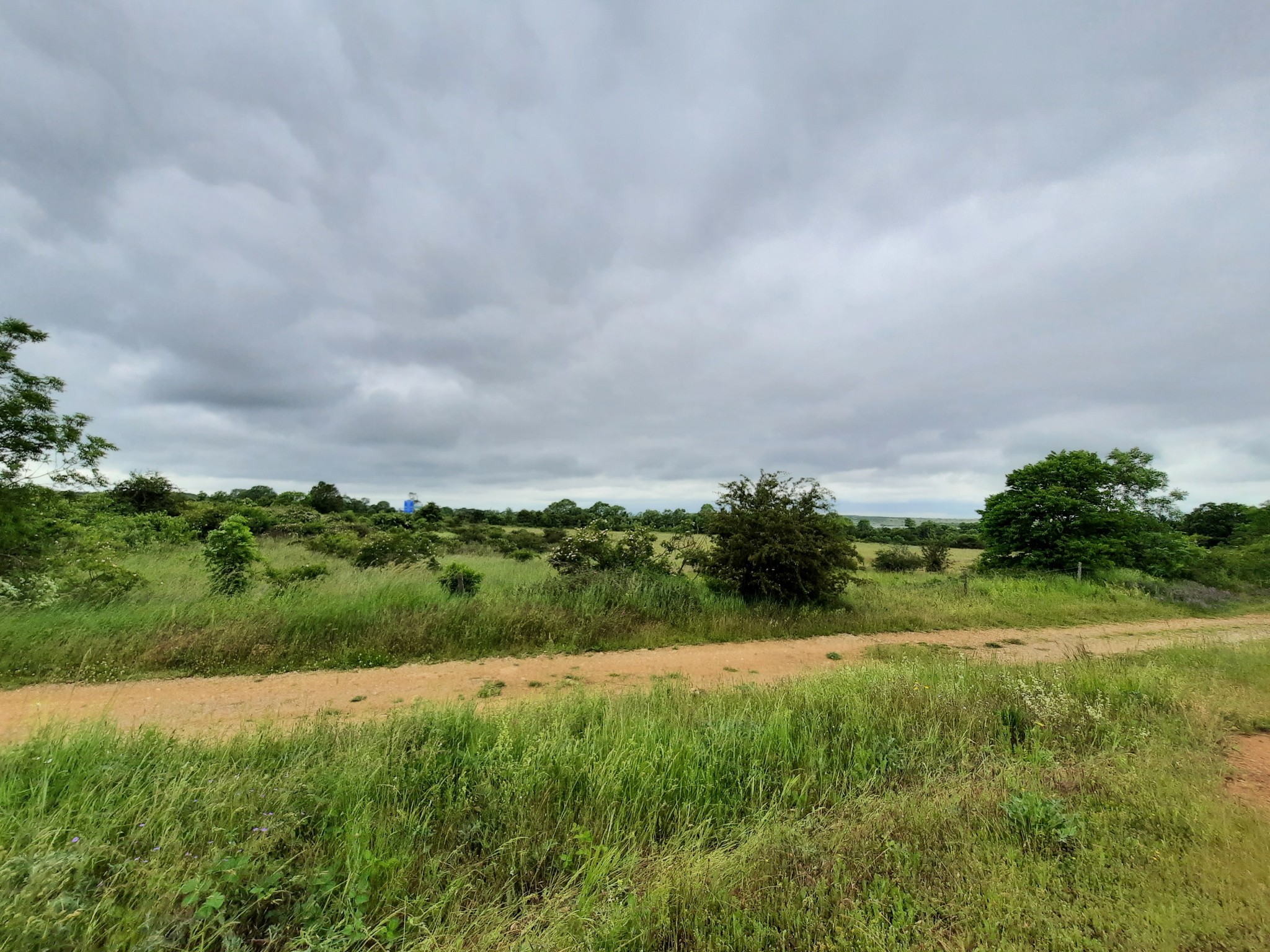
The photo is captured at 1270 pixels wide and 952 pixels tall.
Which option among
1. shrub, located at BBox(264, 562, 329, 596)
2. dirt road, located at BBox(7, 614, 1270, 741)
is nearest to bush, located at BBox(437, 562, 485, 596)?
shrub, located at BBox(264, 562, 329, 596)

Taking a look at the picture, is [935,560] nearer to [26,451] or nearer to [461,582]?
[461,582]

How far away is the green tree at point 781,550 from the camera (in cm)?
1404

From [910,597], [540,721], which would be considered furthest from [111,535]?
[910,597]

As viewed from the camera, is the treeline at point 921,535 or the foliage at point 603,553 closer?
the foliage at point 603,553

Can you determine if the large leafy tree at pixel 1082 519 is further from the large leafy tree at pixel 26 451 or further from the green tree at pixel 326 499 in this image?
the green tree at pixel 326 499

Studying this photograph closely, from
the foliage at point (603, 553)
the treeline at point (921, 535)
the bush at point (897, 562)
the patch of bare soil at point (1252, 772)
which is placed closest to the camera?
the patch of bare soil at point (1252, 772)

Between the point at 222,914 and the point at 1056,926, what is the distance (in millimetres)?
4162

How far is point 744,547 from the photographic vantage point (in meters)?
14.3

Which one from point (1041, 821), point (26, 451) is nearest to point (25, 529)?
point (26, 451)

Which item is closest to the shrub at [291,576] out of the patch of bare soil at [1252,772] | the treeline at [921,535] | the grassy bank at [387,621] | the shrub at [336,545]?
the grassy bank at [387,621]

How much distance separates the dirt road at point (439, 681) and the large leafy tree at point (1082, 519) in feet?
60.4

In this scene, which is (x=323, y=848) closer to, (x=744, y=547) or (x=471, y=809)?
(x=471, y=809)

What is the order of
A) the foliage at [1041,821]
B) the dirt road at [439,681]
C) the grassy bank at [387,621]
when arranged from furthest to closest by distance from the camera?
the grassy bank at [387,621], the dirt road at [439,681], the foliage at [1041,821]

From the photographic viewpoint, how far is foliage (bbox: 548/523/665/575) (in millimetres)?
15430
